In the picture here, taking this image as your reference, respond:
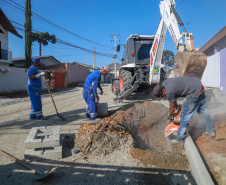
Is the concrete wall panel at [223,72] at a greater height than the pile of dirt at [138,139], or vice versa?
the concrete wall panel at [223,72]

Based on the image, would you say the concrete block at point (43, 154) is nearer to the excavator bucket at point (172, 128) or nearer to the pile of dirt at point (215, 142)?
the excavator bucket at point (172, 128)

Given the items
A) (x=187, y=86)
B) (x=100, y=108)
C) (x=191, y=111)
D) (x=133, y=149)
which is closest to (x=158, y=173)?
(x=133, y=149)

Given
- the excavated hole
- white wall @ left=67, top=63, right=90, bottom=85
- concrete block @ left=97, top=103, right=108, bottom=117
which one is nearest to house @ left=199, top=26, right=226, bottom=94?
the excavated hole

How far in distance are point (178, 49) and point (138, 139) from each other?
2933mm

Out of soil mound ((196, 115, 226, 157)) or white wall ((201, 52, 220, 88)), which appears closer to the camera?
soil mound ((196, 115, 226, 157))

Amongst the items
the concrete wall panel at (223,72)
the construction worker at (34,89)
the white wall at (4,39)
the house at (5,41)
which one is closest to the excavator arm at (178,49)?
the concrete wall panel at (223,72)

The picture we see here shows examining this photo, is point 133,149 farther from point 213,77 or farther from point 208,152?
point 213,77

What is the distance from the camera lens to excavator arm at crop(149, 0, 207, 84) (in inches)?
170

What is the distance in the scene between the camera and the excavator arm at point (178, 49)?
431cm

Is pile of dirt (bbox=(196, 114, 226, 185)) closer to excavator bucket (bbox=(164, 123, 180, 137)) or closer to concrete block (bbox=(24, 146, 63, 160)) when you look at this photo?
excavator bucket (bbox=(164, 123, 180, 137))

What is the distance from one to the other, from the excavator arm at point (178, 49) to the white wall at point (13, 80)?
11.1m

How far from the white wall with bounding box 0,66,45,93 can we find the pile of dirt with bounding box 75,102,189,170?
1126cm

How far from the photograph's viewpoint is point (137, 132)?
501 centimetres

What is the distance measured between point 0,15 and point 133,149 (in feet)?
68.7
